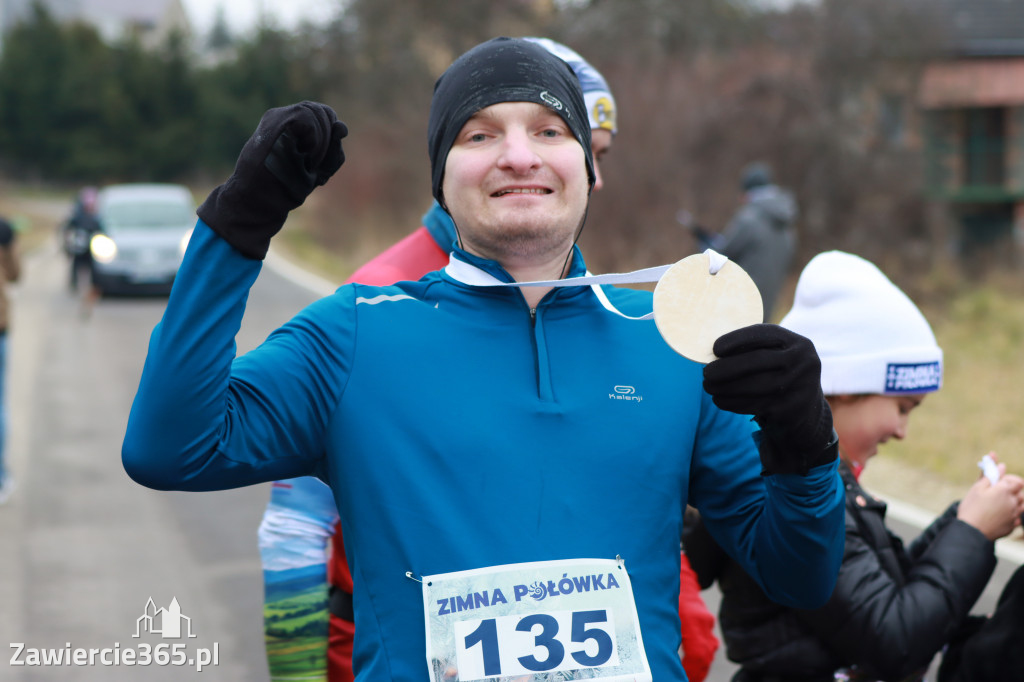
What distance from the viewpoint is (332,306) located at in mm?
1857

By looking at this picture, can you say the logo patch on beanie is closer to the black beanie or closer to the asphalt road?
the black beanie

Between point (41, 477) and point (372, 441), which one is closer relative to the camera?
point (372, 441)

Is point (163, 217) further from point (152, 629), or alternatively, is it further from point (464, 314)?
point (464, 314)

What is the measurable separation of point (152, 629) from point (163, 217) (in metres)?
14.8

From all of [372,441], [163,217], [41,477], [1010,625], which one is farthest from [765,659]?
[163,217]

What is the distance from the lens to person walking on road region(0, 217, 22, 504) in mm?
6902

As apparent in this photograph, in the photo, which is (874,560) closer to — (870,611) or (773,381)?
(870,611)

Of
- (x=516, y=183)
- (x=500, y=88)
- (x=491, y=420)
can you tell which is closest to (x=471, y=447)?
(x=491, y=420)

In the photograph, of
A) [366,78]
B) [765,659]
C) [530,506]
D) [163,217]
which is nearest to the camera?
[530,506]

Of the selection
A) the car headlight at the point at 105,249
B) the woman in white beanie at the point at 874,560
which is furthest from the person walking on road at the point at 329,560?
the car headlight at the point at 105,249

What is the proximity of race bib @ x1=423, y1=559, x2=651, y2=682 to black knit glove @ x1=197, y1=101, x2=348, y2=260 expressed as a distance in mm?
597

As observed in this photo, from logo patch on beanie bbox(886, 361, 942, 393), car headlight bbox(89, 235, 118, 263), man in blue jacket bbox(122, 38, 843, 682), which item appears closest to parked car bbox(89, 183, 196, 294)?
car headlight bbox(89, 235, 118, 263)

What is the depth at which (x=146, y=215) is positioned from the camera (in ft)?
61.6
